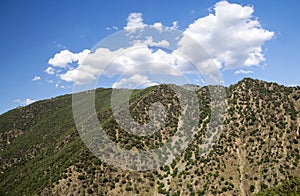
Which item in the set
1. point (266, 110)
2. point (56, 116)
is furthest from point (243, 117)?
point (56, 116)

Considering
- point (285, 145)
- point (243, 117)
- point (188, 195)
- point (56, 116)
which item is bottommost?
point (188, 195)

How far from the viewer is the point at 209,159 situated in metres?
58.9

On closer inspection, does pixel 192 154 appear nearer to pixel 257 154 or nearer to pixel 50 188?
pixel 257 154


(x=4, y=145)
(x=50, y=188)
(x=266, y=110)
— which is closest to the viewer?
(x=50, y=188)

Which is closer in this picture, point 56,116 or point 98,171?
point 98,171

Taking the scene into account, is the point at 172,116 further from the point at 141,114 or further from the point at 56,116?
the point at 56,116

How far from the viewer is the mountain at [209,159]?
2141 inches

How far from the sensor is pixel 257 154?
58.7 meters

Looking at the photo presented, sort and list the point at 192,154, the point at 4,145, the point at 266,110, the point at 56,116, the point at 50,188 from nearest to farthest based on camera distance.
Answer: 1. the point at 50,188
2. the point at 192,154
3. the point at 266,110
4. the point at 4,145
5. the point at 56,116

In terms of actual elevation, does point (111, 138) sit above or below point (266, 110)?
below

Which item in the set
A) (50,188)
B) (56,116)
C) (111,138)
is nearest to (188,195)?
(111,138)

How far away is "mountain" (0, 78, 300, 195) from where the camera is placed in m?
54.4

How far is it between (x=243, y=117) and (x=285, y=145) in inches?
436

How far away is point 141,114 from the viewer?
235 feet
